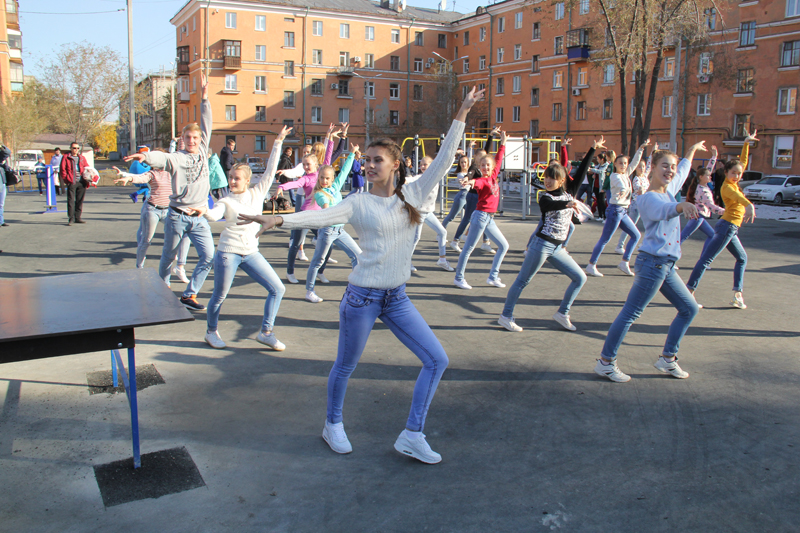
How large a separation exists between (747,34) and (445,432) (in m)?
42.3

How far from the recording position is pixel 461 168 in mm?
11570

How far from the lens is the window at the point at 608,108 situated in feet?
153

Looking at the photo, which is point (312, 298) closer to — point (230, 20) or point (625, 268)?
point (625, 268)

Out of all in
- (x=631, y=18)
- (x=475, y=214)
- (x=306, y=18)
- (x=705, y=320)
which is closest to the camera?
(x=705, y=320)

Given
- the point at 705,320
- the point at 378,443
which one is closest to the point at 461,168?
the point at 705,320

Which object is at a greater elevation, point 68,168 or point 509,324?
point 68,168

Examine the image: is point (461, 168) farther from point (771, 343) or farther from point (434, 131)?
point (434, 131)

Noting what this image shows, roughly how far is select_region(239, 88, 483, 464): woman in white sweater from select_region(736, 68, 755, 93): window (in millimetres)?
41126

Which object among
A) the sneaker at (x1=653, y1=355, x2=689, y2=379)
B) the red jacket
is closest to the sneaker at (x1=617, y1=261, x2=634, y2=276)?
the sneaker at (x1=653, y1=355, x2=689, y2=379)

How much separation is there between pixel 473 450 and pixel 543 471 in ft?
1.50

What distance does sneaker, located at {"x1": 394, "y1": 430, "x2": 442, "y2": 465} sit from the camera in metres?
3.59

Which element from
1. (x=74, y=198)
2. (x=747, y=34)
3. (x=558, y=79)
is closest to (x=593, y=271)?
(x=74, y=198)

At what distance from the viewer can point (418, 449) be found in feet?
Result: 11.8

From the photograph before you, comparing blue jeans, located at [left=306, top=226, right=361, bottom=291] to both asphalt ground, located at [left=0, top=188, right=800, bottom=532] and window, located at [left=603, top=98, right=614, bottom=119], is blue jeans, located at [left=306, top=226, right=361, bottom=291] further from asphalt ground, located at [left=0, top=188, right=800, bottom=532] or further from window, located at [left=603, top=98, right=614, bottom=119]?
window, located at [left=603, top=98, right=614, bottom=119]
